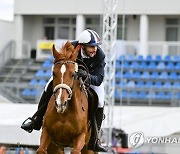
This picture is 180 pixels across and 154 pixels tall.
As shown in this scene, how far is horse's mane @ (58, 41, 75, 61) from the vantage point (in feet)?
25.3

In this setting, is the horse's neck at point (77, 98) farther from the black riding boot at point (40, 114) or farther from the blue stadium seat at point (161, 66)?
the blue stadium seat at point (161, 66)

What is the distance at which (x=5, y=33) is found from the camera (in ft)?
96.7

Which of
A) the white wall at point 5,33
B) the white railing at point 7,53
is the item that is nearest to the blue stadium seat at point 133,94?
the white railing at point 7,53

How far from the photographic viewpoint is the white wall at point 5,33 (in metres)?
28.9

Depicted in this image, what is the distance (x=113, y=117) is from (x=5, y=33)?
13.3 m

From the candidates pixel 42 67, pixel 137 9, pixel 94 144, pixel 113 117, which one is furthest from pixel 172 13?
pixel 94 144

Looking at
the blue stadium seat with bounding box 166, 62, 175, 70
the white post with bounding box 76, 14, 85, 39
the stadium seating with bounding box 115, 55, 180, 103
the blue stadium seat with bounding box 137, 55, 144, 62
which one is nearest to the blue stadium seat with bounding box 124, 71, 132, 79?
the stadium seating with bounding box 115, 55, 180, 103

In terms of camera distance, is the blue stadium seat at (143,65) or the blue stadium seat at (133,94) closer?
the blue stadium seat at (133,94)

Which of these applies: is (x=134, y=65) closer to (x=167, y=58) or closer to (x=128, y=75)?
(x=128, y=75)

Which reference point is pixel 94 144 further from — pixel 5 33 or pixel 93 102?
pixel 5 33

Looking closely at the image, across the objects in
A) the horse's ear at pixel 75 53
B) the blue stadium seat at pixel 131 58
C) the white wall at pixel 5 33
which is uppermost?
the white wall at pixel 5 33

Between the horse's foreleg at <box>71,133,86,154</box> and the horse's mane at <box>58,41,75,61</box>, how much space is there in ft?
3.27

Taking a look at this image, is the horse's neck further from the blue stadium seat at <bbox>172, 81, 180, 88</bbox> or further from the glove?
the blue stadium seat at <bbox>172, 81, 180, 88</bbox>

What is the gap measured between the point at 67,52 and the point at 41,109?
1107mm
